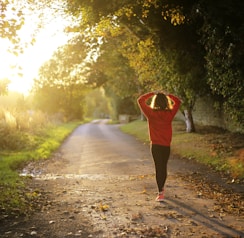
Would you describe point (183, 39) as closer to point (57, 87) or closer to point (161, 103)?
point (161, 103)

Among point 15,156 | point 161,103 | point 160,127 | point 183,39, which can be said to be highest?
point 183,39

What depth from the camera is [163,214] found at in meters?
6.50

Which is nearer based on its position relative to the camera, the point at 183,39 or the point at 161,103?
the point at 161,103

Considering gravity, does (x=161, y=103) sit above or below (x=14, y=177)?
above

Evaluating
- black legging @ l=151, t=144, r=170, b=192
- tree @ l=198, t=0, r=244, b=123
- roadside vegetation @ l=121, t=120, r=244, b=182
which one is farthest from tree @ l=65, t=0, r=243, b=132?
black legging @ l=151, t=144, r=170, b=192

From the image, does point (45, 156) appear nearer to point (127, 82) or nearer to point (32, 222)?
point (32, 222)

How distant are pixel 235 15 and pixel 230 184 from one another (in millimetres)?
5727

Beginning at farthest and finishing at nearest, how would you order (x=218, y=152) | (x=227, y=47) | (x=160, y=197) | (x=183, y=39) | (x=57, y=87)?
(x=57, y=87) → (x=183, y=39) → (x=218, y=152) → (x=227, y=47) → (x=160, y=197)

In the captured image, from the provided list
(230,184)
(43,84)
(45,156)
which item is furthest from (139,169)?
(43,84)

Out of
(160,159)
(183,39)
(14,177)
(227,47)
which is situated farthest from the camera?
(183,39)

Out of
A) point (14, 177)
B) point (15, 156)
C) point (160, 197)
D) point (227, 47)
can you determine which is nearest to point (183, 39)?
point (227, 47)

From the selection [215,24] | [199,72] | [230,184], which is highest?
[215,24]

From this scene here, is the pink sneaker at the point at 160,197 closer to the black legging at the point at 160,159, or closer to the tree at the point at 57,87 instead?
the black legging at the point at 160,159

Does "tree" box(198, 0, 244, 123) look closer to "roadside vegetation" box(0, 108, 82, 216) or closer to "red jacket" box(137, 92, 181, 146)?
"red jacket" box(137, 92, 181, 146)
